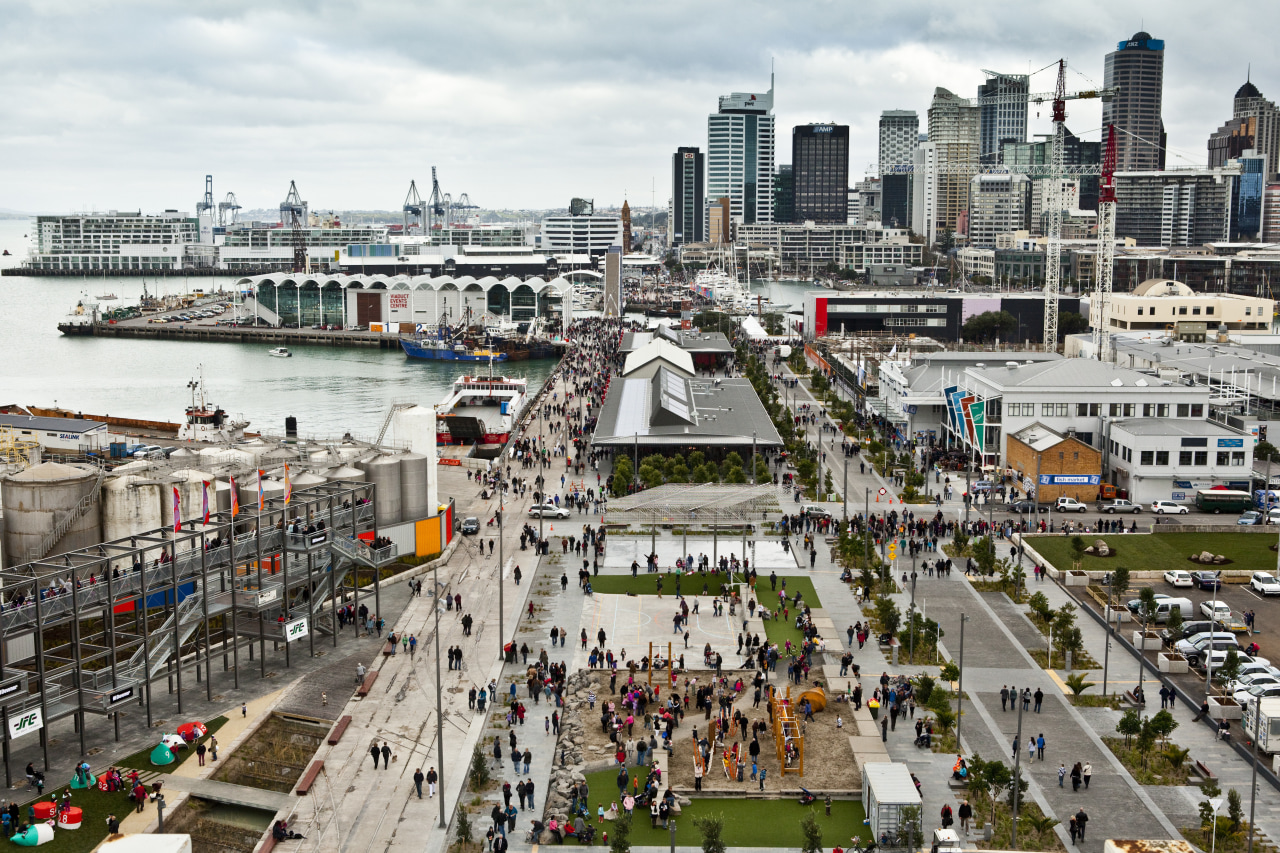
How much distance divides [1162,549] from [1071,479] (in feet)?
22.3

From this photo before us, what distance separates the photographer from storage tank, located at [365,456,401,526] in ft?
119

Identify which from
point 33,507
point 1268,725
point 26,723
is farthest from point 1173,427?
point 26,723

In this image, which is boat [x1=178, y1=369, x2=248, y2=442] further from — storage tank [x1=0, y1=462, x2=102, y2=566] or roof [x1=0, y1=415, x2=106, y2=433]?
storage tank [x1=0, y1=462, x2=102, y2=566]

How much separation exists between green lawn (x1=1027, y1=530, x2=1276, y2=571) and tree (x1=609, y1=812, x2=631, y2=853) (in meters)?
20.1

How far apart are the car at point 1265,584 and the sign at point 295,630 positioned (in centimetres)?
2454

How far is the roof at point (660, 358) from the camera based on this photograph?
71250mm

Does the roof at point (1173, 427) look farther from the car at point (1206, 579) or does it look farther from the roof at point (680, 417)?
the roof at point (680, 417)

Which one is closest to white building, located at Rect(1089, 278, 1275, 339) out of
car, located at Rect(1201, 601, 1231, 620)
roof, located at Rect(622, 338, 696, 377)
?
roof, located at Rect(622, 338, 696, 377)

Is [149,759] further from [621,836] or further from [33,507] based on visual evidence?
[33,507]

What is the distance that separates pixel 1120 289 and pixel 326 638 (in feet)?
430

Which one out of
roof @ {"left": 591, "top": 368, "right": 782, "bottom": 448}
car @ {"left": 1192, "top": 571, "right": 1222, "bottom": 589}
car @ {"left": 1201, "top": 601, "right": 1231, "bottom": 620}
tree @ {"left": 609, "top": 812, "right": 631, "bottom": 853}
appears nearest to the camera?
tree @ {"left": 609, "top": 812, "right": 631, "bottom": 853}

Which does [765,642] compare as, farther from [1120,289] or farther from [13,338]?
[1120,289]

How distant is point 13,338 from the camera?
122m

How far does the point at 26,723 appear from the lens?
22.0 m
